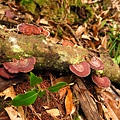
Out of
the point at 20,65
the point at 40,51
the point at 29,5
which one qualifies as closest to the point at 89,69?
the point at 40,51

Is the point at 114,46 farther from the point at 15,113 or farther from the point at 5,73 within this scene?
the point at 15,113

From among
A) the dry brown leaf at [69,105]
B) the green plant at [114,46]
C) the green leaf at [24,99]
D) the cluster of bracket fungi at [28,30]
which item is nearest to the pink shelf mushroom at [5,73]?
the green leaf at [24,99]

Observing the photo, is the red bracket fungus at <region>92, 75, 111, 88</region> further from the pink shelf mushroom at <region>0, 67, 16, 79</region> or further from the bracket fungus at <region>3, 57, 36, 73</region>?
the pink shelf mushroom at <region>0, 67, 16, 79</region>

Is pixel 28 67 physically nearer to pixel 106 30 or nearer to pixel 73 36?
pixel 73 36

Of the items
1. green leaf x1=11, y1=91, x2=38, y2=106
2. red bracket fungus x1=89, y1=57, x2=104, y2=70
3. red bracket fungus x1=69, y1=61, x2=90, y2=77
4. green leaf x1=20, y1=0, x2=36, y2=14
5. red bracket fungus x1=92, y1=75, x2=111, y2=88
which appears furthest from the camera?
green leaf x1=20, y1=0, x2=36, y2=14

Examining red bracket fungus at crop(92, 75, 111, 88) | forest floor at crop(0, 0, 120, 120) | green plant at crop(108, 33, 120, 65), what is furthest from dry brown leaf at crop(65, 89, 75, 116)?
green plant at crop(108, 33, 120, 65)

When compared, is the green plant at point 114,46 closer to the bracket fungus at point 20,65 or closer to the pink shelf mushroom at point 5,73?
the bracket fungus at point 20,65

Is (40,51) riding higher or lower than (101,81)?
higher

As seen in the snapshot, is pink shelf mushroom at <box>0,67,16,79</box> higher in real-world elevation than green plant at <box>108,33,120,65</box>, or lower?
higher
